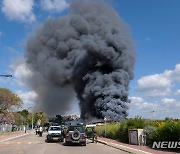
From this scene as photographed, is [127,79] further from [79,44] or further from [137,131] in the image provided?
[137,131]

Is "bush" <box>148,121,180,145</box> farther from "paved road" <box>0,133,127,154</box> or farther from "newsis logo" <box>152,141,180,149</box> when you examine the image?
"paved road" <box>0,133,127,154</box>

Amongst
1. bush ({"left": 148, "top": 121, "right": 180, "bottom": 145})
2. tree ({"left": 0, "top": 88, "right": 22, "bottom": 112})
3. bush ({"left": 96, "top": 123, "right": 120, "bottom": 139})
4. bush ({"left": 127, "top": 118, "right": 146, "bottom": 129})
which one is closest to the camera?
bush ({"left": 148, "top": 121, "right": 180, "bottom": 145})

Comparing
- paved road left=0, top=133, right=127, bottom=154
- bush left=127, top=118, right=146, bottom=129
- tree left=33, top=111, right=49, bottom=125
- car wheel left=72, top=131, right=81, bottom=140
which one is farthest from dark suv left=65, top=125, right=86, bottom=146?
tree left=33, top=111, right=49, bottom=125

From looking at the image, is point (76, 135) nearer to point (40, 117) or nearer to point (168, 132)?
point (168, 132)

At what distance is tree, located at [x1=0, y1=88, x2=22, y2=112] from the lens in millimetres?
68625

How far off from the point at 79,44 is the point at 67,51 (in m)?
3.02

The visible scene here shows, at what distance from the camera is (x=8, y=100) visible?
68875 mm

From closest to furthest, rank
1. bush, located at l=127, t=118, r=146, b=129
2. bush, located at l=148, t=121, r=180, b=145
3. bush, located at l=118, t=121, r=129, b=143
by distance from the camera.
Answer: bush, located at l=148, t=121, r=180, b=145 → bush, located at l=127, t=118, r=146, b=129 → bush, located at l=118, t=121, r=129, b=143

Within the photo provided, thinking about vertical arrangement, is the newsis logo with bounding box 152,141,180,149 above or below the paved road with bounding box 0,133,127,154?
above

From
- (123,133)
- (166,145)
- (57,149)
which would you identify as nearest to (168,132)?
(166,145)

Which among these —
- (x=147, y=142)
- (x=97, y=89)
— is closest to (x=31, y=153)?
(x=147, y=142)

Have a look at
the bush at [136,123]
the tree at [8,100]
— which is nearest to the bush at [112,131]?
the bush at [136,123]

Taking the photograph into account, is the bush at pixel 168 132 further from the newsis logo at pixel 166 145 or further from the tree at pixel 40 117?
the tree at pixel 40 117

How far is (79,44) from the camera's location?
2438 inches
